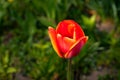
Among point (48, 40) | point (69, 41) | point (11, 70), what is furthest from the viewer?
point (48, 40)

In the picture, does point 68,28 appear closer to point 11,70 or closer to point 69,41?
point 69,41

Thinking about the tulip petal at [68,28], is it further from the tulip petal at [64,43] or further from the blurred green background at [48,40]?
the blurred green background at [48,40]

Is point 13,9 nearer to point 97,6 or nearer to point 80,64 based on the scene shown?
point 97,6

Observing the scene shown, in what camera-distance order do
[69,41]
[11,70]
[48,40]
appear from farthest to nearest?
[48,40], [11,70], [69,41]

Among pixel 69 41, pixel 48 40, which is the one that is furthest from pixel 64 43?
pixel 48 40

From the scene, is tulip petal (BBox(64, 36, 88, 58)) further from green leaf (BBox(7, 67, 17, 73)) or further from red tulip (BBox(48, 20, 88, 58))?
green leaf (BBox(7, 67, 17, 73))

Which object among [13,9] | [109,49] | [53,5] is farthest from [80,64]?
[13,9]

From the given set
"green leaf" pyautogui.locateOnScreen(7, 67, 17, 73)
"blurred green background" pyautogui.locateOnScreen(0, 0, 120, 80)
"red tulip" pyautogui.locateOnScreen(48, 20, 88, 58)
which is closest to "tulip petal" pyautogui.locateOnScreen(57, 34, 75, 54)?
"red tulip" pyautogui.locateOnScreen(48, 20, 88, 58)

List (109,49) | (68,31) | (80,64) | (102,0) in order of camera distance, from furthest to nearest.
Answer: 1. (102,0)
2. (109,49)
3. (80,64)
4. (68,31)

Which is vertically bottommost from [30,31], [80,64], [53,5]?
[80,64]
